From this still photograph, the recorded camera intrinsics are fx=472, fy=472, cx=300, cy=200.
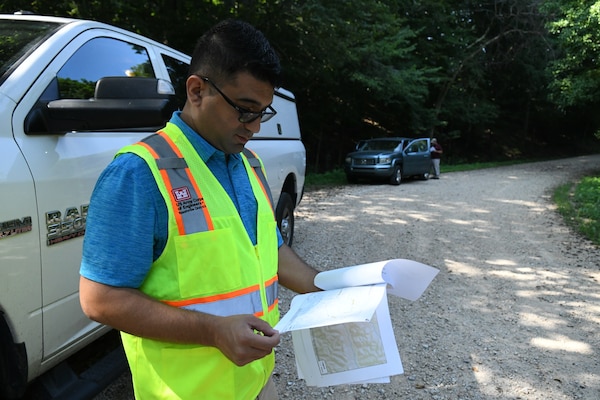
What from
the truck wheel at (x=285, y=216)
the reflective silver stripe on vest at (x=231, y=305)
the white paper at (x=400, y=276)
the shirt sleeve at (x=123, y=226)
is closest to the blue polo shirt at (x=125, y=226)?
the shirt sleeve at (x=123, y=226)

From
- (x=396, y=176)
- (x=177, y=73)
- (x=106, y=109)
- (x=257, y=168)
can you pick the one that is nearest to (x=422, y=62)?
(x=396, y=176)

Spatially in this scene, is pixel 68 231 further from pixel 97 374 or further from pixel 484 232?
pixel 484 232

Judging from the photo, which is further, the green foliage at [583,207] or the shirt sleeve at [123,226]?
the green foliage at [583,207]

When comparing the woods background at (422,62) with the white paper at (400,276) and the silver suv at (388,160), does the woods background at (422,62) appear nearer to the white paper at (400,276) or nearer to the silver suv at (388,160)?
the silver suv at (388,160)

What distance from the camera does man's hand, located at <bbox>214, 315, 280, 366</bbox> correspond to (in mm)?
1125

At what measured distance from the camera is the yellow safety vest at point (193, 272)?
46.6 inches

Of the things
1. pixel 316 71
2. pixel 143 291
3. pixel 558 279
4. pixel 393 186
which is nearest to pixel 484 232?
pixel 558 279

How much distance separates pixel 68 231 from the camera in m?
2.20

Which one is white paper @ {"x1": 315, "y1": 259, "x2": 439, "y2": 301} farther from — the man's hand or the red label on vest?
the red label on vest

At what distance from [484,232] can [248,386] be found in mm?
7463

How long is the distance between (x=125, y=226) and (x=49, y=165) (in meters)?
1.23

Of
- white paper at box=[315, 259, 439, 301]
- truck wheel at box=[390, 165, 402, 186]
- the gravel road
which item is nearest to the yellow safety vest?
white paper at box=[315, 259, 439, 301]

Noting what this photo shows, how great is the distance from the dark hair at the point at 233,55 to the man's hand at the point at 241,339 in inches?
25.7

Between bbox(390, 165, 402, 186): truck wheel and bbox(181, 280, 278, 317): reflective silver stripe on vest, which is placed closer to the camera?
bbox(181, 280, 278, 317): reflective silver stripe on vest
